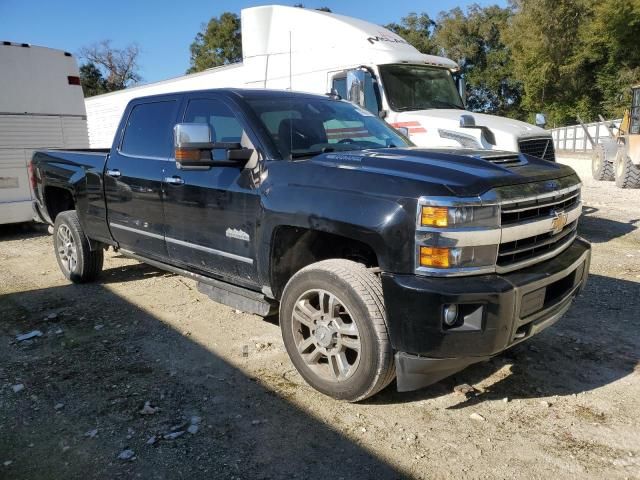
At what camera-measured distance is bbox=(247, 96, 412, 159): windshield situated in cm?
376

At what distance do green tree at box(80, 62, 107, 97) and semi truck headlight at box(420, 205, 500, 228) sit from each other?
49.9 metres

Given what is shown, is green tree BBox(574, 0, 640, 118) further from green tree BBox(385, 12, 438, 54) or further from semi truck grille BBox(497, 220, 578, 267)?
semi truck grille BBox(497, 220, 578, 267)

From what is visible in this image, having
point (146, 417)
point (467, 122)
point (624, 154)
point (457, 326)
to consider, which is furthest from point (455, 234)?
point (624, 154)

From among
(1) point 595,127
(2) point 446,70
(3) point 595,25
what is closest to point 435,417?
(2) point 446,70

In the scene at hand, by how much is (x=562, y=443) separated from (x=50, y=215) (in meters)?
5.91

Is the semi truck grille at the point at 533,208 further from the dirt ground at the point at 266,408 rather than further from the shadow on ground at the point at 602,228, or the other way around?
the shadow on ground at the point at 602,228

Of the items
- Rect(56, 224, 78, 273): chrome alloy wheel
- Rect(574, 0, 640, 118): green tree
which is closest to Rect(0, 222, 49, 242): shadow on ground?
Rect(56, 224, 78, 273): chrome alloy wheel

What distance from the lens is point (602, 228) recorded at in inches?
341

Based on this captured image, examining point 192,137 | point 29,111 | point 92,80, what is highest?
point 92,80

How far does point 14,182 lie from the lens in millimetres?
8844

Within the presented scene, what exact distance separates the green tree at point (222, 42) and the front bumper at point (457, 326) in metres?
48.2

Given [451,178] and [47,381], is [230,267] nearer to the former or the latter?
[47,381]

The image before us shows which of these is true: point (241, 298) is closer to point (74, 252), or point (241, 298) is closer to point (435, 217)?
point (435, 217)

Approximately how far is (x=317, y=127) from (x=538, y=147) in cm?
473
